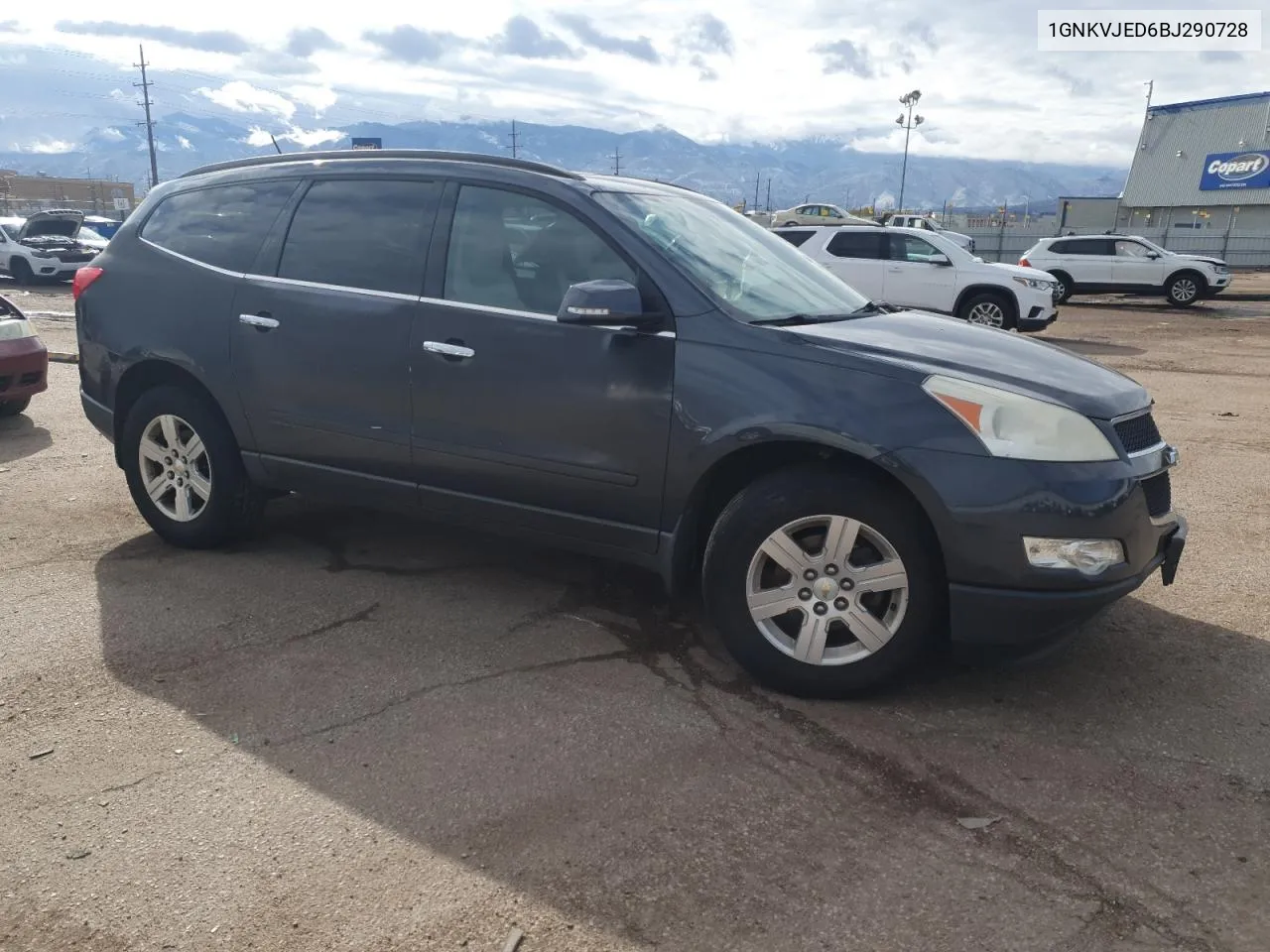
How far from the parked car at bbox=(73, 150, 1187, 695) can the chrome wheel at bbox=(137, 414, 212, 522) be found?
15 mm

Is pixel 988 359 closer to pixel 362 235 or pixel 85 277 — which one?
pixel 362 235

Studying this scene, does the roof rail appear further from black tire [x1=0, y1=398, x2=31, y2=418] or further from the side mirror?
black tire [x1=0, y1=398, x2=31, y2=418]

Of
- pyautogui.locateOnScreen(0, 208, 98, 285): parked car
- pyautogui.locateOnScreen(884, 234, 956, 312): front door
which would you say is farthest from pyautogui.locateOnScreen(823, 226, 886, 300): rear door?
pyautogui.locateOnScreen(0, 208, 98, 285): parked car

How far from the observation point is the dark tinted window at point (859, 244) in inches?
611

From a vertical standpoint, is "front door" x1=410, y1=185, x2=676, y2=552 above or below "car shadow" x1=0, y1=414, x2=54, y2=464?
above

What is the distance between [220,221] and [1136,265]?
22153mm

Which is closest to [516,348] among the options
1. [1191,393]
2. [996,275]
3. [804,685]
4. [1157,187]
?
[804,685]

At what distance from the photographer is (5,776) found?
3.09 metres

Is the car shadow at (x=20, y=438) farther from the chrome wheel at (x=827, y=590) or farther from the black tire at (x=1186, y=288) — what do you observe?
the black tire at (x=1186, y=288)

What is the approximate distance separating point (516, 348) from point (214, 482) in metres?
1.91

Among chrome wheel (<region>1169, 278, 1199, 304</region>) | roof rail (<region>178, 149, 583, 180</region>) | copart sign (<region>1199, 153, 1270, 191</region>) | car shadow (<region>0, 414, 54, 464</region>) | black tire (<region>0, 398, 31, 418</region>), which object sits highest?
copart sign (<region>1199, 153, 1270, 191</region>)

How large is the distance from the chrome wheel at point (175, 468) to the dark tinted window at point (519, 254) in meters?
1.72

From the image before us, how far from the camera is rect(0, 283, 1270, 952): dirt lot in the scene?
96.9 inches

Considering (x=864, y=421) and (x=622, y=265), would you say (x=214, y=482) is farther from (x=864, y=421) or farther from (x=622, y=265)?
(x=864, y=421)
